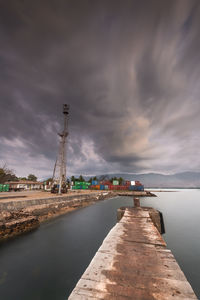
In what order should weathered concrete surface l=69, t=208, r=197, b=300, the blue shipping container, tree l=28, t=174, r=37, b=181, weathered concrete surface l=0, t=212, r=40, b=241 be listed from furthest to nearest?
tree l=28, t=174, r=37, b=181 < the blue shipping container < weathered concrete surface l=0, t=212, r=40, b=241 < weathered concrete surface l=69, t=208, r=197, b=300

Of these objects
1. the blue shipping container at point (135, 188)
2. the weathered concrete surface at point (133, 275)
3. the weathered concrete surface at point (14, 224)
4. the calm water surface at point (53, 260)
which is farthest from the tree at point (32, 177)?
the weathered concrete surface at point (133, 275)

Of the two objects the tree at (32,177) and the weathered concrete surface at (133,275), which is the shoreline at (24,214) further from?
the tree at (32,177)

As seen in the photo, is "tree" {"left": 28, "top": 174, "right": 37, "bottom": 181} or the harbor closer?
the harbor

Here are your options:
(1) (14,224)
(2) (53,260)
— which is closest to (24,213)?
(1) (14,224)

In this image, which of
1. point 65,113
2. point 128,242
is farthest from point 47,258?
point 65,113

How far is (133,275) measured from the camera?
303 cm

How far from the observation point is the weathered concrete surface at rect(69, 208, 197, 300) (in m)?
2.42

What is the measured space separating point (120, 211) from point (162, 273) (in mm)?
7933

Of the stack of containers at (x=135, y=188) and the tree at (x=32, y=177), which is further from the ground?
the tree at (x=32, y=177)

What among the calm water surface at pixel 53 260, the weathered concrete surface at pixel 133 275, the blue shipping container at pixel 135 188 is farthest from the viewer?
the blue shipping container at pixel 135 188

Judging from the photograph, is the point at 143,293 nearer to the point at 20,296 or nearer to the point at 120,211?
the point at 20,296

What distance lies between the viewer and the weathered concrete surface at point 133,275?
2424 millimetres

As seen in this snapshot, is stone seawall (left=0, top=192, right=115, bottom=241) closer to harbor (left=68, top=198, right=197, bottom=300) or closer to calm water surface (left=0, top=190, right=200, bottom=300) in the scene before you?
calm water surface (left=0, top=190, right=200, bottom=300)

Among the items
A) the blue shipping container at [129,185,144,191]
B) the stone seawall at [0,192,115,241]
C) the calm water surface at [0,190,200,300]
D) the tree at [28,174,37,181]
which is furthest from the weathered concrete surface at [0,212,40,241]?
the tree at [28,174,37,181]
